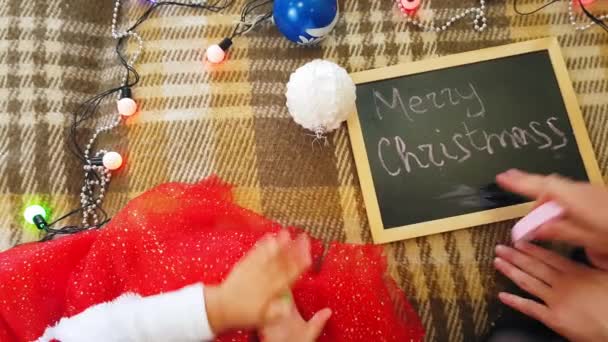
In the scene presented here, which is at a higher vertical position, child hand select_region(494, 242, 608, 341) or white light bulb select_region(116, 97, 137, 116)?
white light bulb select_region(116, 97, 137, 116)

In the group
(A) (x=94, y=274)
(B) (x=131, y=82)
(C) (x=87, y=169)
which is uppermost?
(B) (x=131, y=82)

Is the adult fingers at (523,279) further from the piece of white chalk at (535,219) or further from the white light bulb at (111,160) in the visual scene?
the white light bulb at (111,160)

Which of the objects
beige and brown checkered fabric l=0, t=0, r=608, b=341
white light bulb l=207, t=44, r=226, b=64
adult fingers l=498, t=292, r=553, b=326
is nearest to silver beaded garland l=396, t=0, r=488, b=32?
beige and brown checkered fabric l=0, t=0, r=608, b=341

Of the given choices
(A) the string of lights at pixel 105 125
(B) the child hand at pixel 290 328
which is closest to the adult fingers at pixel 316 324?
(B) the child hand at pixel 290 328

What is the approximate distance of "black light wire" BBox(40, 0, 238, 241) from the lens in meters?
0.79

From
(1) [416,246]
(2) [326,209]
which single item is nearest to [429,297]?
(1) [416,246]

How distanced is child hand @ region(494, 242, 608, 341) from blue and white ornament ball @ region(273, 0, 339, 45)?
1.20ft

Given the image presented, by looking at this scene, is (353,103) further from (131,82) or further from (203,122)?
(131,82)

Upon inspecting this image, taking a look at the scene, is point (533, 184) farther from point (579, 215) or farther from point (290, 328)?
point (290, 328)

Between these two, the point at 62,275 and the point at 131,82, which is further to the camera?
the point at 131,82

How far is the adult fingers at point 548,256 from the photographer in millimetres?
712

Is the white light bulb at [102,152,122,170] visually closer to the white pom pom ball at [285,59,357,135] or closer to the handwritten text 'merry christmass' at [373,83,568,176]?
the white pom pom ball at [285,59,357,135]

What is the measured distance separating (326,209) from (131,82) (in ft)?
1.09

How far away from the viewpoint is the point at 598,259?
2.29 ft
